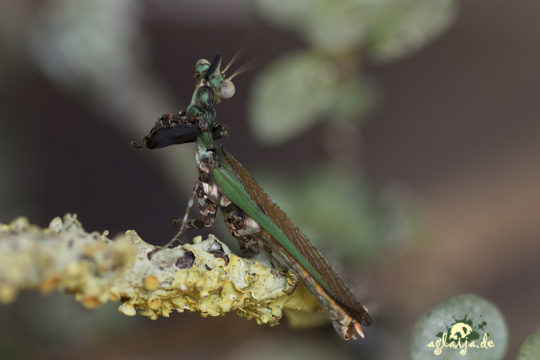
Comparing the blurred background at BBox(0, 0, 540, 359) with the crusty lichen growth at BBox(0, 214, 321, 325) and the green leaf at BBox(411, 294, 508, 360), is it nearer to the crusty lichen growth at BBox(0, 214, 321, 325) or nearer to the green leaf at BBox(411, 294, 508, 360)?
the green leaf at BBox(411, 294, 508, 360)

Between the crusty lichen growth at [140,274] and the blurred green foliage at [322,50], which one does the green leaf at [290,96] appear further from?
the crusty lichen growth at [140,274]

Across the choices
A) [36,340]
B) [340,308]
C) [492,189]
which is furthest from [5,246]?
[492,189]

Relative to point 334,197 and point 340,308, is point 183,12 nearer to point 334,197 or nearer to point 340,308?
point 334,197

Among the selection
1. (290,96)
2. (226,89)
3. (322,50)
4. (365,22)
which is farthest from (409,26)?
(226,89)

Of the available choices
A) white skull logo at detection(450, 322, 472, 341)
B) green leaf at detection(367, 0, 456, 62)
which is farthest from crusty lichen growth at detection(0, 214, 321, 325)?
green leaf at detection(367, 0, 456, 62)

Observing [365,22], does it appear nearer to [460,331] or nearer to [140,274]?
[460,331]
